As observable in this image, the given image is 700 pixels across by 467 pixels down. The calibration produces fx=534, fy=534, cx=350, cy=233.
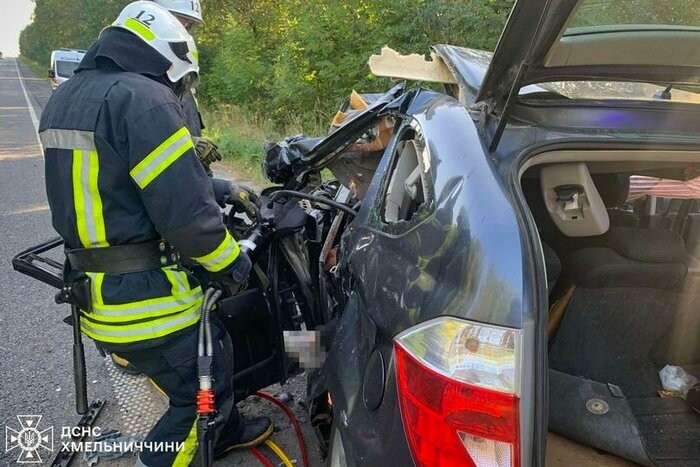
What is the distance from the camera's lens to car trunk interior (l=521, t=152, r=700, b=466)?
1.67m

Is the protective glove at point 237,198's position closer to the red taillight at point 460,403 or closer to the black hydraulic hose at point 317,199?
the black hydraulic hose at point 317,199

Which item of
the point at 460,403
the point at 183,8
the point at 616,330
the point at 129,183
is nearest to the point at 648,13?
the point at 616,330

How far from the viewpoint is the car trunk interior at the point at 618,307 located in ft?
5.49

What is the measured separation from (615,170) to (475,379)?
1201 mm

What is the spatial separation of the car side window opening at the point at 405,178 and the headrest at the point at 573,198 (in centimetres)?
39

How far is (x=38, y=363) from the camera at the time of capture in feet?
10.3

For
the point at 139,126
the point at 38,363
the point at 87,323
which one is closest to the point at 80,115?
the point at 139,126

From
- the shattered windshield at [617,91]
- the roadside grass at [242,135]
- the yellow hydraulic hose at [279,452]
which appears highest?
the shattered windshield at [617,91]

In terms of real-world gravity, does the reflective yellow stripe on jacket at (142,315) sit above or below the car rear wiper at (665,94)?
below

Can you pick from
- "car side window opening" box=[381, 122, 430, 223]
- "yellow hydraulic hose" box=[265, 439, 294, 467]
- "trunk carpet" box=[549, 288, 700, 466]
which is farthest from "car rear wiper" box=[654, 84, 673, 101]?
"yellow hydraulic hose" box=[265, 439, 294, 467]

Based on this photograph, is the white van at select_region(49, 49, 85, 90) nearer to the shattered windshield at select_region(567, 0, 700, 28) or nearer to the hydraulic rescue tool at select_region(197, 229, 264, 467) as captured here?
the hydraulic rescue tool at select_region(197, 229, 264, 467)

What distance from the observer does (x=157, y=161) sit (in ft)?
5.60

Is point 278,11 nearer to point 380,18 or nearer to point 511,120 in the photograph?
point 380,18

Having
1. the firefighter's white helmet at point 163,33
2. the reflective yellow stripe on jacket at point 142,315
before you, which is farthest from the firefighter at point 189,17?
the reflective yellow stripe on jacket at point 142,315
